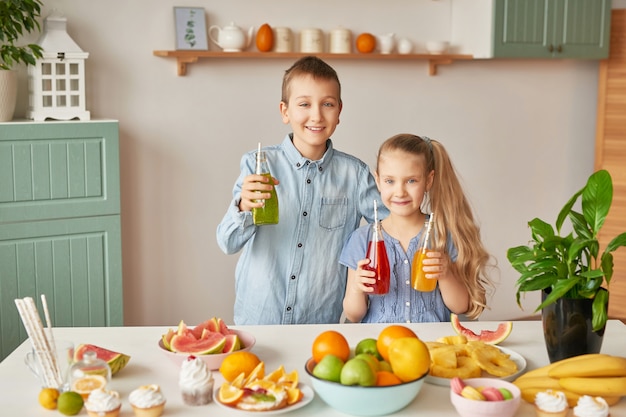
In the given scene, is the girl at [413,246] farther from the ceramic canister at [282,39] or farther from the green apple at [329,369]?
the ceramic canister at [282,39]

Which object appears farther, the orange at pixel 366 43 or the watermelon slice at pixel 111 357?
the orange at pixel 366 43

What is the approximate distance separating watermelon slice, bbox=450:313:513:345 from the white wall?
2.40m

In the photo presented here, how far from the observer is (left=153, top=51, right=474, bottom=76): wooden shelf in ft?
13.5

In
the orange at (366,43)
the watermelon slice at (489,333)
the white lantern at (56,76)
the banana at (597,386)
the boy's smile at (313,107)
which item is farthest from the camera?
the orange at (366,43)

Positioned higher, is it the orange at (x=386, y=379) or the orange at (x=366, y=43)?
the orange at (x=366, y=43)

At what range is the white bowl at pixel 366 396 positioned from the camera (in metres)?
1.62

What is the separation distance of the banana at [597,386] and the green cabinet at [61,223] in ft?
8.30

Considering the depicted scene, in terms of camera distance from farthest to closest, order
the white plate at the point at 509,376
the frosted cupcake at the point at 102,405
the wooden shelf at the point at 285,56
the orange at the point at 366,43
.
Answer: the orange at the point at 366,43
the wooden shelf at the point at 285,56
the white plate at the point at 509,376
the frosted cupcake at the point at 102,405

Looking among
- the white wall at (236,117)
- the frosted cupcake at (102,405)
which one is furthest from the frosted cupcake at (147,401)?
the white wall at (236,117)

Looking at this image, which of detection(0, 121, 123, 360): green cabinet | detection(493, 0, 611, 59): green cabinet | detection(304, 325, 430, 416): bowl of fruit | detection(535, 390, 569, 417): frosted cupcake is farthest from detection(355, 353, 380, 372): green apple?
detection(493, 0, 611, 59): green cabinet

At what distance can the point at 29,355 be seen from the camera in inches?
70.7

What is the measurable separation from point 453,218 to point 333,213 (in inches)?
16.1

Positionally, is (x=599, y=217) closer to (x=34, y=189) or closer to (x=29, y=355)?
(x=29, y=355)

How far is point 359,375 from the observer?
162 cm
